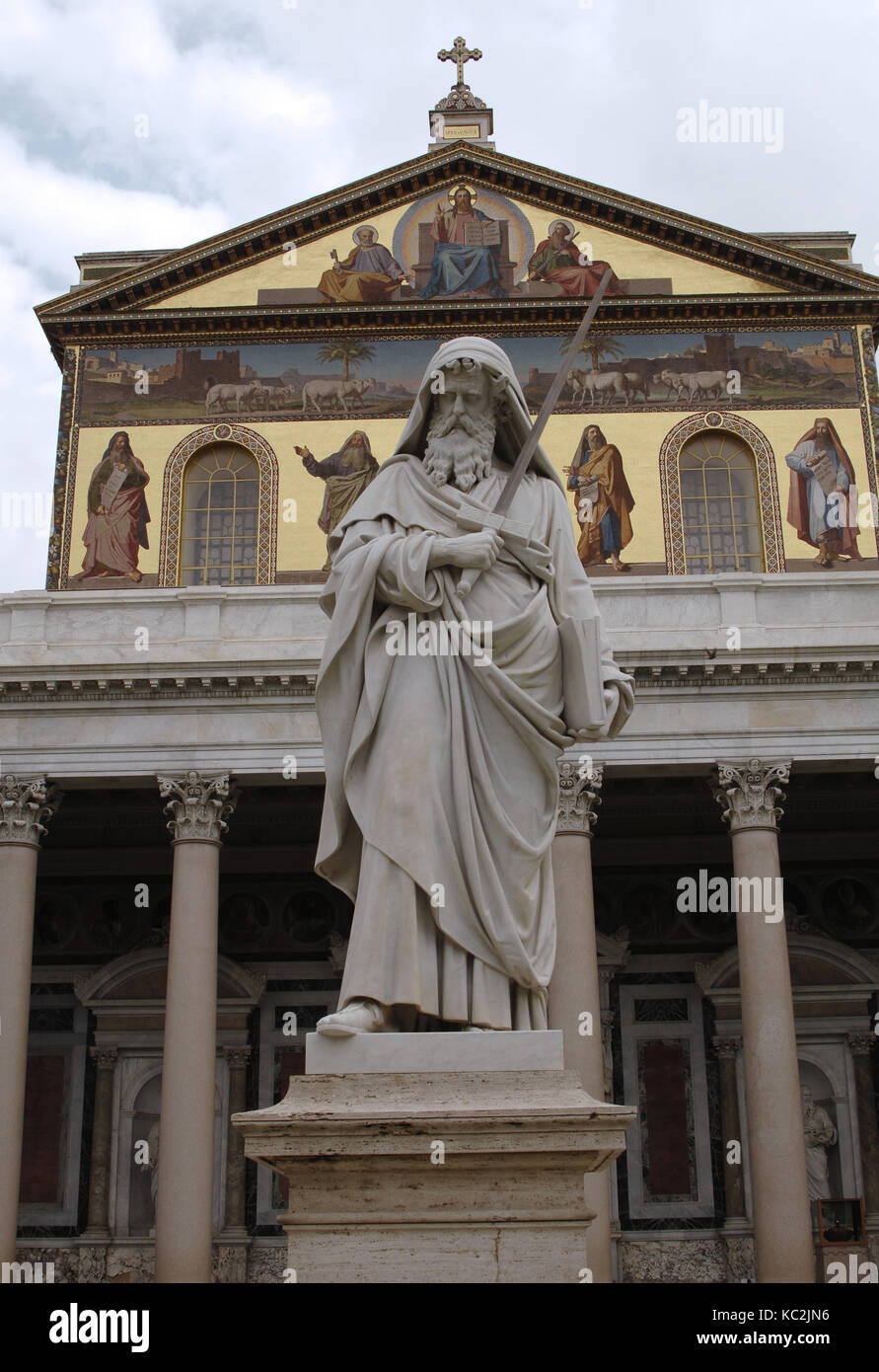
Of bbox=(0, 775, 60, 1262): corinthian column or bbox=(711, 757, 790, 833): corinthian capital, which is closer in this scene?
bbox=(0, 775, 60, 1262): corinthian column

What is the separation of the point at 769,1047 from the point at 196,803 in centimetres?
731

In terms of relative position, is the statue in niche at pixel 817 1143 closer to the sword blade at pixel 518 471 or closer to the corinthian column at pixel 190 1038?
the corinthian column at pixel 190 1038

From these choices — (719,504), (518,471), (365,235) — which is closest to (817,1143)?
(719,504)

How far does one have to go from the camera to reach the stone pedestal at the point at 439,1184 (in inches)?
145

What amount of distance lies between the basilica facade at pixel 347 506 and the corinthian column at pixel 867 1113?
43mm

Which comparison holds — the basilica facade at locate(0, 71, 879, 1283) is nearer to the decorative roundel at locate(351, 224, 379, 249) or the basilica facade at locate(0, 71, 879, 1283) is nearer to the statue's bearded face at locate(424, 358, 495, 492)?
the decorative roundel at locate(351, 224, 379, 249)

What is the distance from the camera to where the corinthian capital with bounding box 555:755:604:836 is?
19047 millimetres

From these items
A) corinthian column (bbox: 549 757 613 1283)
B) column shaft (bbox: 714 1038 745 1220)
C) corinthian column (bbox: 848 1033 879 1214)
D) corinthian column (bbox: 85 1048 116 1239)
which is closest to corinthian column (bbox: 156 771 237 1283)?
corinthian column (bbox: 549 757 613 1283)

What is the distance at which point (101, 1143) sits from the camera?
23531 mm

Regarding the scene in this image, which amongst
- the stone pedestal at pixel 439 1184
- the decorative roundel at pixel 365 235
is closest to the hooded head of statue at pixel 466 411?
the stone pedestal at pixel 439 1184

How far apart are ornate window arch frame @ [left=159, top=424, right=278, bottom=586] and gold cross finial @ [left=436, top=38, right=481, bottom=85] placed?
29.2 feet

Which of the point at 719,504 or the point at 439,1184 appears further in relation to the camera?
the point at 719,504

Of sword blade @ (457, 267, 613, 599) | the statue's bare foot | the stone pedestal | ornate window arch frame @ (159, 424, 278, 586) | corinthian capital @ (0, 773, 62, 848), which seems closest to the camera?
the stone pedestal

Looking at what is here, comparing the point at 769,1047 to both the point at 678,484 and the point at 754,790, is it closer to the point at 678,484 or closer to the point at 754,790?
the point at 754,790
